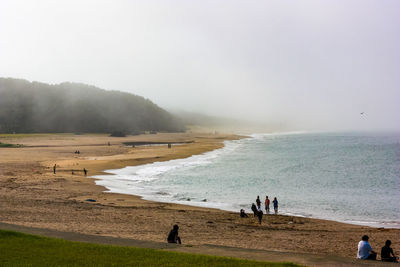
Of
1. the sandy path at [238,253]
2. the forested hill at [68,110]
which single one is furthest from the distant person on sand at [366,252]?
the forested hill at [68,110]

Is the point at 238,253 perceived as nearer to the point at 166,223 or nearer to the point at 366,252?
the point at 366,252

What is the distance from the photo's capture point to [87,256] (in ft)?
29.5

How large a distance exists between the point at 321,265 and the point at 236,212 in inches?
582

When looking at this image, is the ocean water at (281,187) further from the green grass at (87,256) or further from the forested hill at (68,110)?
the forested hill at (68,110)

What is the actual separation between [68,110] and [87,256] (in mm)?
151085

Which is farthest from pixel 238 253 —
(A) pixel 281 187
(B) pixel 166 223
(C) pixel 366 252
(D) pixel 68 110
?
(D) pixel 68 110

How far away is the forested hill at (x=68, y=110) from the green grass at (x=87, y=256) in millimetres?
137652

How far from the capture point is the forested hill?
141750mm

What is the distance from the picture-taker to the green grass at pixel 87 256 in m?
8.54

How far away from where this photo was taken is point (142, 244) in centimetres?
1075

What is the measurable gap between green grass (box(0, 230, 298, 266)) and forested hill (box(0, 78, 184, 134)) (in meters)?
138

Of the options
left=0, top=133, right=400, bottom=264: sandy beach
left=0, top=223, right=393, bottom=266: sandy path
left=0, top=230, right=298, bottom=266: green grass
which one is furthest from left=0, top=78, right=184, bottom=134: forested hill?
left=0, top=230, right=298, bottom=266: green grass

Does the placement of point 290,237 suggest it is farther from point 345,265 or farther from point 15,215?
point 15,215

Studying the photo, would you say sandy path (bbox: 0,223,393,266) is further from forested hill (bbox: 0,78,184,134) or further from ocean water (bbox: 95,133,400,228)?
forested hill (bbox: 0,78,184,134)
